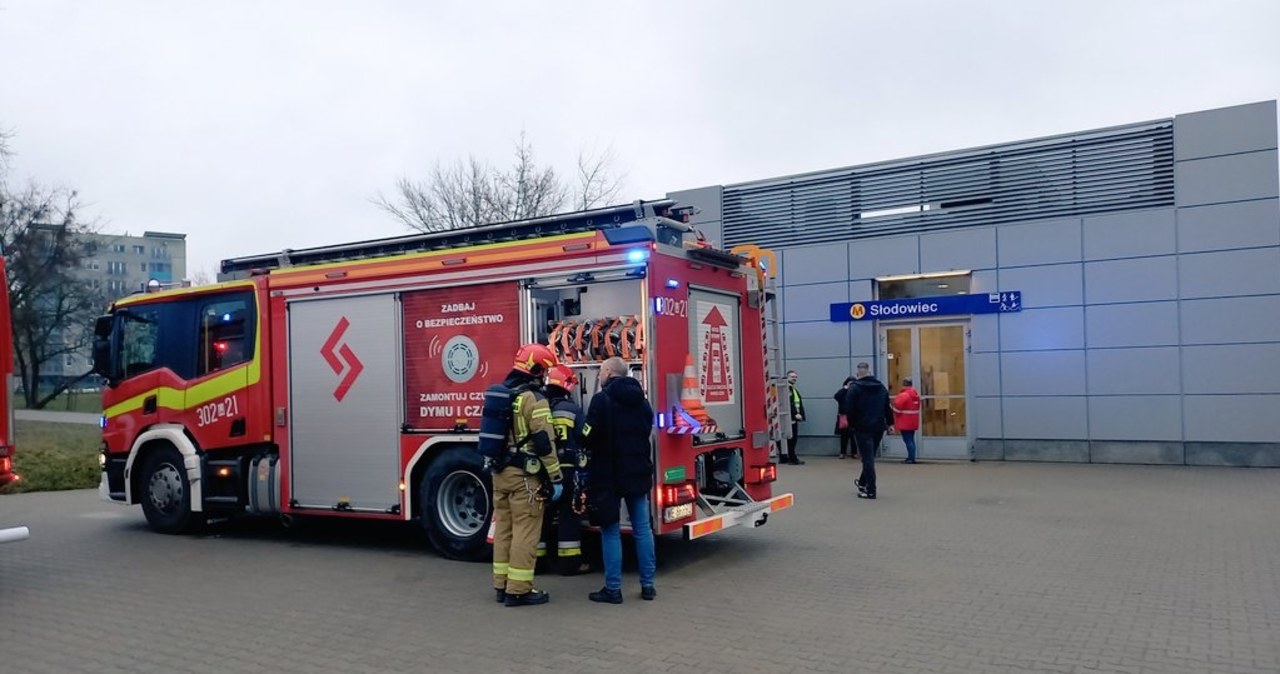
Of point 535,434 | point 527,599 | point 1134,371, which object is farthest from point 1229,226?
point 527,599

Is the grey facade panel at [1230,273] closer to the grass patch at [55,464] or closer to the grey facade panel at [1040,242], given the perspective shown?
the grey facade panel at [1040,242]

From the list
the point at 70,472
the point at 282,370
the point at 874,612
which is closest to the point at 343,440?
the point at 282,370

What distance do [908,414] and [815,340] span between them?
9.27 ft

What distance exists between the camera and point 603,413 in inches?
274

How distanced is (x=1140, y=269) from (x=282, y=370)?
1349 cm

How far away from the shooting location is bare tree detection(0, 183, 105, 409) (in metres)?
30.2

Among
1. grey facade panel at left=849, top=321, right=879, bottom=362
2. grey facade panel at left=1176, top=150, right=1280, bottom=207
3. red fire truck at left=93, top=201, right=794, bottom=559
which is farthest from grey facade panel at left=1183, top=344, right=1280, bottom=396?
red fire truck at left=93, top=201, right=794, bottom=559

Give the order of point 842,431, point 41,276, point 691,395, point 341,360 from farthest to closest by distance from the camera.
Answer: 1. point 41,276
2. point 842,431
3. point 341,360
4. point 691,395

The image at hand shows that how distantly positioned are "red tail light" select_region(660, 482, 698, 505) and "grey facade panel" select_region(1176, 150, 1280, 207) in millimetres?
11812

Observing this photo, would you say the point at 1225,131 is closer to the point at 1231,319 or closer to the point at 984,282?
the point at 1231,319

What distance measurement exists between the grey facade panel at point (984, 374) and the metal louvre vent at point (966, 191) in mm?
2412

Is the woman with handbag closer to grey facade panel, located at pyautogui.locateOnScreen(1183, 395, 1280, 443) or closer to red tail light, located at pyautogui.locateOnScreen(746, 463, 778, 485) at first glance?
grey facade panel, located at pyautogui.locateOnScreen(1183, 395, 1280, 443)

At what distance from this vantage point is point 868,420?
12.4 meters

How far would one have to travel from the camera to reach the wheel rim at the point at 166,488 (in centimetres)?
1024
